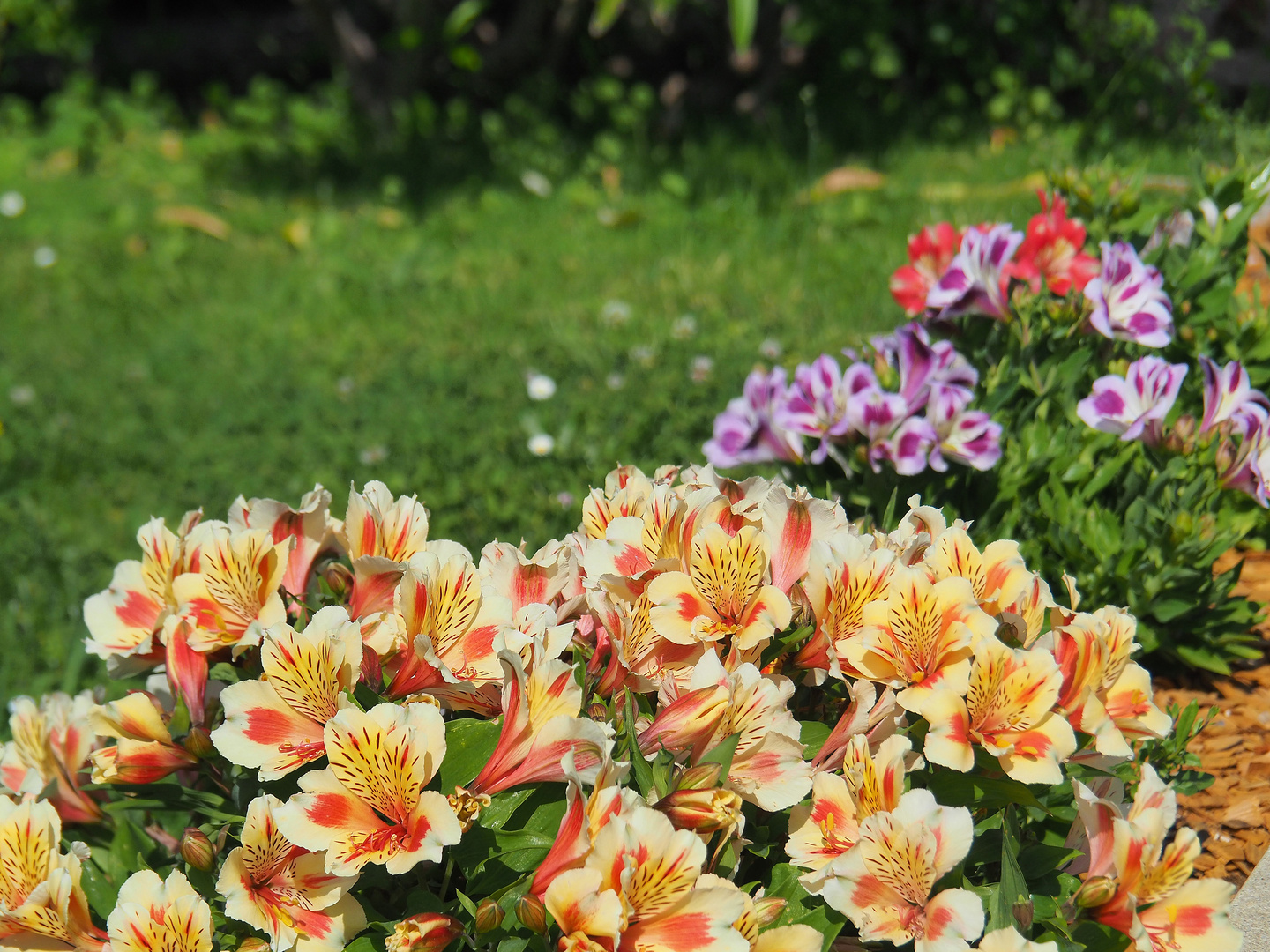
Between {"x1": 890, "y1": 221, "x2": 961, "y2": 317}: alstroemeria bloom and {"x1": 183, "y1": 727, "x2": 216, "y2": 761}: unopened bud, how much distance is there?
1.51 metres

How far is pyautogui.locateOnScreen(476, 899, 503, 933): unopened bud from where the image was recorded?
1.12 metres

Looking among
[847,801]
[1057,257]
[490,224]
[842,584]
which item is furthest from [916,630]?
[490,224]

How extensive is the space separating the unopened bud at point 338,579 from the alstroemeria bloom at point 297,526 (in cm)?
4

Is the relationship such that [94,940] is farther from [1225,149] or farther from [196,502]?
[1225,149]

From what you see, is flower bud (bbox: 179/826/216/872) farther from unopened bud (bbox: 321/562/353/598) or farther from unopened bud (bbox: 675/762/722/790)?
unopened bud (bbox: 675/762/722/790)

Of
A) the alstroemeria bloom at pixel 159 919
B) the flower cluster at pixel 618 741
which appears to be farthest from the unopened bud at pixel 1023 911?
the alstroemeria bloom at pixel 159 919

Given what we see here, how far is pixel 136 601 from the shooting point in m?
1.53

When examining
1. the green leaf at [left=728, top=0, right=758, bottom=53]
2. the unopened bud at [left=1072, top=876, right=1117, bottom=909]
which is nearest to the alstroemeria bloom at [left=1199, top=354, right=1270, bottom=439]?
the unopened bud at [left=1072, top=876, right=1117, bottom=909]

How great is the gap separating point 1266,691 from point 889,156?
12.5 feet

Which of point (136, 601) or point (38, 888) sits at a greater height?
point (136, 601)

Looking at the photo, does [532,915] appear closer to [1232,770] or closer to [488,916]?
[488,916]

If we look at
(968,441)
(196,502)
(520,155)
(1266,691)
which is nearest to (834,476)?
(968,441)

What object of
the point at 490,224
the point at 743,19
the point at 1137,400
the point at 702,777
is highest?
the point at 743,19

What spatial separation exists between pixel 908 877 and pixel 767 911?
0.15 m
